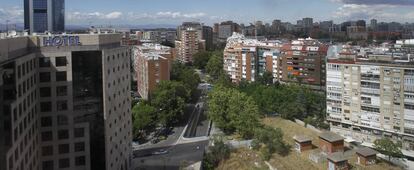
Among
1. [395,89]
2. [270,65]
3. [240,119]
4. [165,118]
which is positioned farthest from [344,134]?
[270,65]

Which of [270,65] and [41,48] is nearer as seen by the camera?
[41,48]

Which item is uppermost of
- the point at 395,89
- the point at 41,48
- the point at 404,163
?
the point at 41,48

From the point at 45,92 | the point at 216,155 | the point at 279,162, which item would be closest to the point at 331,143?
the point at 279,162

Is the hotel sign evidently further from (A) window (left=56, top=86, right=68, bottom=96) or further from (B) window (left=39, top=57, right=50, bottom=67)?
(A) window (left=56, top=86, right=68, bottom=96)

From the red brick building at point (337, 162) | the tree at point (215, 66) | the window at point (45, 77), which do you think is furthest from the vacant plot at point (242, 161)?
the tree at point (215, 66)

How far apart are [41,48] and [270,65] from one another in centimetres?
3984

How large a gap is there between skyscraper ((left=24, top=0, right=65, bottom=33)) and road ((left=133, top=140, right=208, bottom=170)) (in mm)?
41924

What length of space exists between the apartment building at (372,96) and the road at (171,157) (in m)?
12.1

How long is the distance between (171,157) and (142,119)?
7.15 metres

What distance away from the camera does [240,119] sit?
1324 inches

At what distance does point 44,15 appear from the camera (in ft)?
246

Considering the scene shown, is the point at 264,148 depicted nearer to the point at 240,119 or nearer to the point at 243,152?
the point at 243,152

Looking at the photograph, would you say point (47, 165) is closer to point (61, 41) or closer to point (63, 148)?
point (63, 148)

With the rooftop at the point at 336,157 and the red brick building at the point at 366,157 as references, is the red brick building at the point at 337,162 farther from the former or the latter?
the red brick building at the point at 366,157
